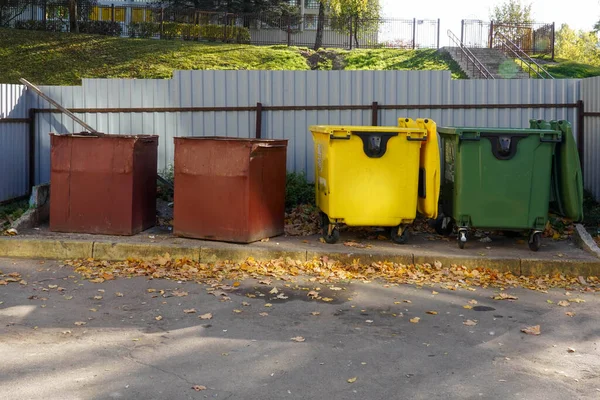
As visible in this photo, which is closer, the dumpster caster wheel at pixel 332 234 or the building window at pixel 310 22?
the dumpster caster wheel at pixel 332 234

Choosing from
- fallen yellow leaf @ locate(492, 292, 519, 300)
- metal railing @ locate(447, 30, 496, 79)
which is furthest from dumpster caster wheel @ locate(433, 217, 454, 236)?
metal railing @ locate(447, 30, 496, 79)

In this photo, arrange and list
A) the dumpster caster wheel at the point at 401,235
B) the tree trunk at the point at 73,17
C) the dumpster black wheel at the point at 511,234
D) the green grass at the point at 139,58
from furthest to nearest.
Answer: the tree trunk at the point at 73,17, the green grass at the point at 139,58, the dumpster black wheel at the point at 511,234, the dumpster caster wheel at the point at 401,235

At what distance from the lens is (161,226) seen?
10.7m

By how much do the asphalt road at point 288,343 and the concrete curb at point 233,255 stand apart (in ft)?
2.44

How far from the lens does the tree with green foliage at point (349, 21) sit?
33.3m

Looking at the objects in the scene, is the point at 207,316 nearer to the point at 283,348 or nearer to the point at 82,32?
the point at 283,348

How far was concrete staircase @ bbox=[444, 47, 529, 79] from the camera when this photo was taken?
83.1 ft

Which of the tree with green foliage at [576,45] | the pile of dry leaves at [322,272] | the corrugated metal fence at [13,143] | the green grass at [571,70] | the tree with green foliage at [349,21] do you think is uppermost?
the tree with green foliage at [576,45]

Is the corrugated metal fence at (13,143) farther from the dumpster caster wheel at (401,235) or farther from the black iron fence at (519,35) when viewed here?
the black iron fence at (519,35)

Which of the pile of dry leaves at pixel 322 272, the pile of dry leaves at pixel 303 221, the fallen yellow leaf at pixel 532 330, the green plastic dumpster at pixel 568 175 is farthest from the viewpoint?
the pile of dry leaves at pixel 303 221

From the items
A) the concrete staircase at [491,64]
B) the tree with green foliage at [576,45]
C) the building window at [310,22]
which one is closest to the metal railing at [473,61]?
the concrete staircase at [491,64]

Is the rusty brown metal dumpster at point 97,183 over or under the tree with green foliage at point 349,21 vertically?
under

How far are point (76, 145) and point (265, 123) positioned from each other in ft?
10.8

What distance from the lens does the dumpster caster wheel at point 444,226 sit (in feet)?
33.8
